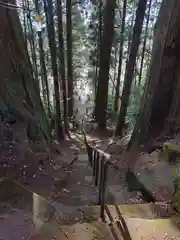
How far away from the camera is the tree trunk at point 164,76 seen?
6.02 metres

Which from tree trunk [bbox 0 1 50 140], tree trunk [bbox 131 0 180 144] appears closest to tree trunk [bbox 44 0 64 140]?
tree trunk [bbox 0 1 50 140]

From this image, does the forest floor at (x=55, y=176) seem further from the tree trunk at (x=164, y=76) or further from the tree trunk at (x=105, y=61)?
the tree trunk at (x=105, y=61)

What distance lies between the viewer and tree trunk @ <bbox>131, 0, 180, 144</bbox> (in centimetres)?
602

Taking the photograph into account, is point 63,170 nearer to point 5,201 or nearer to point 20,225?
point 5,201

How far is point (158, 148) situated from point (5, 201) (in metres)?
3.81

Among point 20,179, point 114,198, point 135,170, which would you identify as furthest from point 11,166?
point 135,170

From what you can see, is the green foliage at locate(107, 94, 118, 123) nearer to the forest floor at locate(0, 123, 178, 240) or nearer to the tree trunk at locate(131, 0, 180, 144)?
the forest floor at locate(0, 123, 178, 240)

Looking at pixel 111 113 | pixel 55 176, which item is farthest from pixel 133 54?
pixel 111 113

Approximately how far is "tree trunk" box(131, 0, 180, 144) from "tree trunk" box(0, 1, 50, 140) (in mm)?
3346

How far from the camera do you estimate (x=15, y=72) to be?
695 cm

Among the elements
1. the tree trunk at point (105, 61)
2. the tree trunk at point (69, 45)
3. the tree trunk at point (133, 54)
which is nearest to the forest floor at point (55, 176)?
the tree trunk at point (133, 54)

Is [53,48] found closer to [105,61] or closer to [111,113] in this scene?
[105,61]

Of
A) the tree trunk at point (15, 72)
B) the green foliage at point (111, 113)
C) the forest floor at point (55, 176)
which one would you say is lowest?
the green foliage at point (111, 113)

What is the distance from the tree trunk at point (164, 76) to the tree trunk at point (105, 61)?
6209 millimetres
